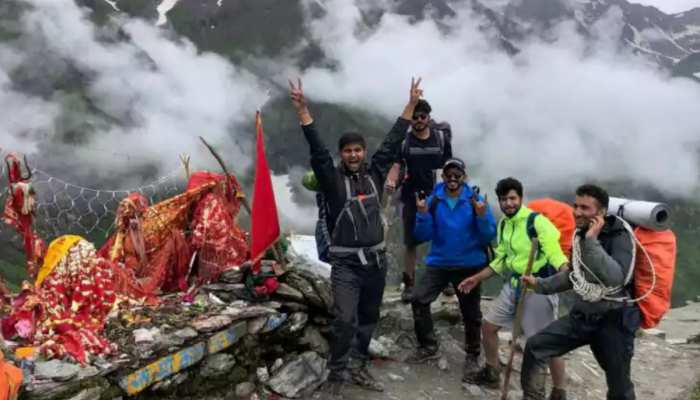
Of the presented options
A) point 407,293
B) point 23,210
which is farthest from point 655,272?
point 23,210

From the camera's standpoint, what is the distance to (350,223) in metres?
5.81

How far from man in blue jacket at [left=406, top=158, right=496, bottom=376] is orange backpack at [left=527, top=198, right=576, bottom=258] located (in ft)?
1.94

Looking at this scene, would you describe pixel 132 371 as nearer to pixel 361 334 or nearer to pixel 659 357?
pixel 361 334

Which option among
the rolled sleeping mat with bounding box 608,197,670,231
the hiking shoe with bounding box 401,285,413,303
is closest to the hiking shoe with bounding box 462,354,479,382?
the hiking shoe with bounding box 401,285,413,303

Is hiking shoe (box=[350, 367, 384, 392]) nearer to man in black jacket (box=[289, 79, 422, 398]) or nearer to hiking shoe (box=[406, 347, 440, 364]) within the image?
man in black jacket (box=[289, 79, 422, 398])

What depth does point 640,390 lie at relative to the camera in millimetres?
8164

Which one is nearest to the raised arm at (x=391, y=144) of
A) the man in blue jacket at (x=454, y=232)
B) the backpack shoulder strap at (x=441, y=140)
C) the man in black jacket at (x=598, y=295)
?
the man in blue jacket at (x=454, y=232)

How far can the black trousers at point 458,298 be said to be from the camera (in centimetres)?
671

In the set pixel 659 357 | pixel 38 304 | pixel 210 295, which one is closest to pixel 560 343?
pixel 210 295

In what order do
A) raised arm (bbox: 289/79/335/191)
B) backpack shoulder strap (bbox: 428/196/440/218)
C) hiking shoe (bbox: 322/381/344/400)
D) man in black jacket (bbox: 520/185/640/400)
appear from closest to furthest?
man in black jacket (bbox: 520/185/640/400) < raised arm (bbox: 289/79/335/191) < hiking shoe (bbox: 322/381/344/400) < backpack shoulder strap (bbox: 428/196/440/218)

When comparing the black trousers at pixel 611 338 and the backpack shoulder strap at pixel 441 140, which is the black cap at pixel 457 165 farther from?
the black trousers at pixel 611 338

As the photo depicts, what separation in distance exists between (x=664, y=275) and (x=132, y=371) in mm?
4557

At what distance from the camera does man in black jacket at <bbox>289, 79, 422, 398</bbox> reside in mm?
5766

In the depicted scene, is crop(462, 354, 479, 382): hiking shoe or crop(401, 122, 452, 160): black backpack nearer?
crop(462, 354, 479, 382): hiking shoe
